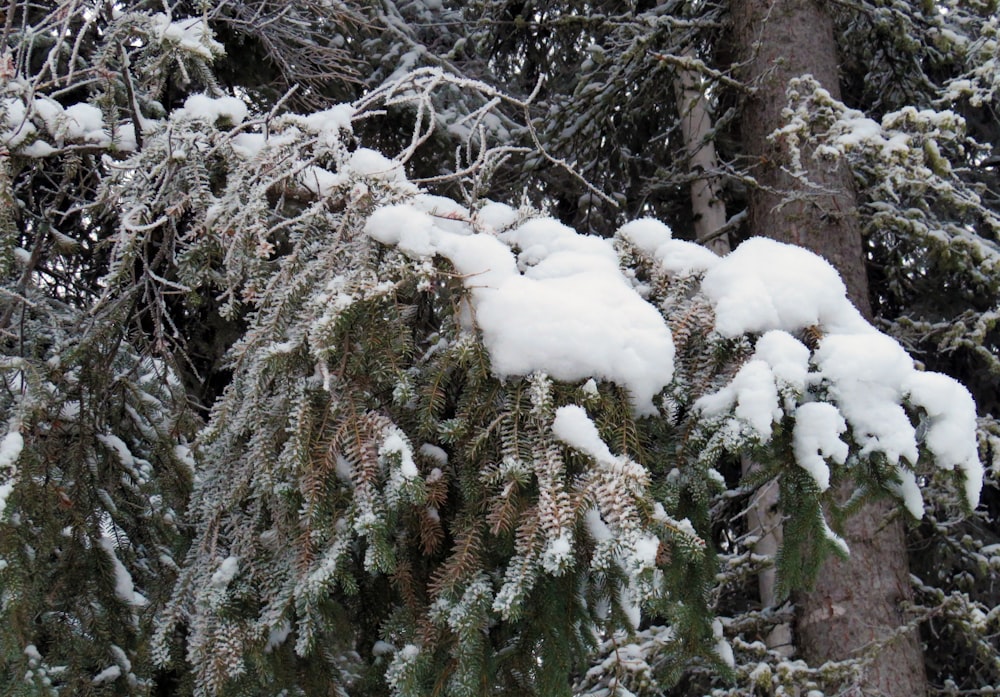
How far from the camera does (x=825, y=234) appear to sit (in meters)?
4.59

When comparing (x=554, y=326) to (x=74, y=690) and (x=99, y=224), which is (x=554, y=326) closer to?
(x=74, y=690)

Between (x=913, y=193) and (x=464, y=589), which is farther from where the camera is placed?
(x=913, y=193)

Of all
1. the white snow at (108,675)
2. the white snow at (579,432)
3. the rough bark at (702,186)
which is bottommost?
the white snow at (108,675)

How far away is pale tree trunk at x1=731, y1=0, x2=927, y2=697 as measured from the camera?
4.09 meters

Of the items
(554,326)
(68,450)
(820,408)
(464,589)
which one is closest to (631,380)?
(554,326)

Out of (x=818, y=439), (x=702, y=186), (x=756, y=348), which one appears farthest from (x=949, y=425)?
(x=702, y=186)

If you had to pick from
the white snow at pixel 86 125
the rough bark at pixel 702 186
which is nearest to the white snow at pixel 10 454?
the white snow at pixel 86 125

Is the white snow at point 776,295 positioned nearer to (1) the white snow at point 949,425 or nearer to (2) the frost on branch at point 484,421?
(2) the frost on branch at point 484,421

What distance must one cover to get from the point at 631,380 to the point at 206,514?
1186mm

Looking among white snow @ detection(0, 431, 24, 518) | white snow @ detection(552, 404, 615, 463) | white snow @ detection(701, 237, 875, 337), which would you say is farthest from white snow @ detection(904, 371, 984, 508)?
white snow @ detection(0, 431, 24, 518)

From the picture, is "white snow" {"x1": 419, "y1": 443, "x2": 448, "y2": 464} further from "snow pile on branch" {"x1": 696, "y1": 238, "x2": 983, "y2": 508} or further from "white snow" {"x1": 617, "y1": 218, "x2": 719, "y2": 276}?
"white snow" {"x1": 617, "y1": 218, "x2": 719, "y2": 276}

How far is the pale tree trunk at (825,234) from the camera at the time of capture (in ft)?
13.4

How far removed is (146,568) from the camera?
11.3 feet

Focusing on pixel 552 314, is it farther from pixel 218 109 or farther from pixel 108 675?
pixel 108 675
